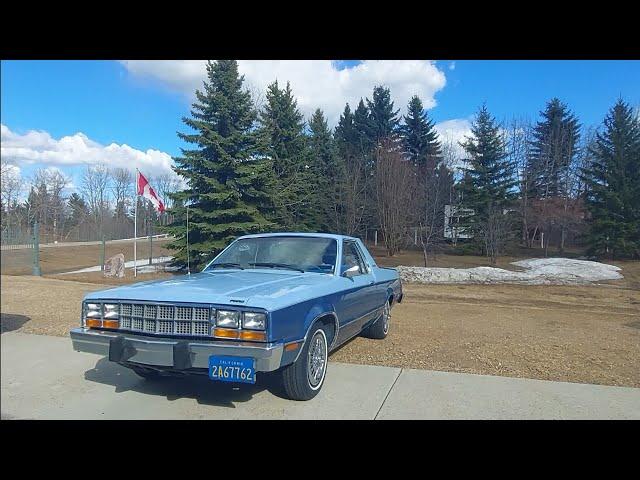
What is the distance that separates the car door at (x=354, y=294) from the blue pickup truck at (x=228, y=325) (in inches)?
1.3

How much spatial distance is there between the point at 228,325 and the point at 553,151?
46194mm

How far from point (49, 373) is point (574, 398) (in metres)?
5.15

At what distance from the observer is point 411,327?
806 cm

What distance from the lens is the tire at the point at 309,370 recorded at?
4.05 meters

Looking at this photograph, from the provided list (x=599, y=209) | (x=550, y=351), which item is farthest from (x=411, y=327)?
(x=599, y=209)

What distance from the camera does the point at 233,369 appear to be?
3535 millimetres

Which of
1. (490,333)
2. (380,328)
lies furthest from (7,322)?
(490,333)

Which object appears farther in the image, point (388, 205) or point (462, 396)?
point (388, 205)

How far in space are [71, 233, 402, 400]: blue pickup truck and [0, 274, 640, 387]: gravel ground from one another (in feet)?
2.64

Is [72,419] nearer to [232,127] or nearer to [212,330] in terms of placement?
[212,330]

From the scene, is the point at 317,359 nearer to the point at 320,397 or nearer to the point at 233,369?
the point at 320,397

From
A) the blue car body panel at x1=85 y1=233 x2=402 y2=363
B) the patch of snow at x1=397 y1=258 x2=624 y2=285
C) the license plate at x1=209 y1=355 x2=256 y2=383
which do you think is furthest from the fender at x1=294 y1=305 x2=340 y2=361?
the patch of snow at x1=397 y1=258 x2=624 y2=285

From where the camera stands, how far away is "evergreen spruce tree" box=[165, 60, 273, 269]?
19.4 metres

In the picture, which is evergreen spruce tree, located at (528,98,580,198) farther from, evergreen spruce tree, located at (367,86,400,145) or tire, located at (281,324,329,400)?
tire, located at (281,324,329,400)
